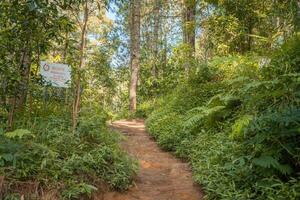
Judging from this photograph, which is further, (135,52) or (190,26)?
(135,52)

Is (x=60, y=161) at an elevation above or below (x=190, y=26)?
below

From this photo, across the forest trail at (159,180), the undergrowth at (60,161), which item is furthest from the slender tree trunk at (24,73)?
the forest trail at (159,180)

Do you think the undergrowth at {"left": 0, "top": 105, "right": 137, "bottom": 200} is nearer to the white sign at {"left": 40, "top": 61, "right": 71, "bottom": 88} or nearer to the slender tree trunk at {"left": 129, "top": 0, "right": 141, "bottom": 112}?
the white sign at {"left": 40, "top": 61, "right": 71, "bottom": 88}

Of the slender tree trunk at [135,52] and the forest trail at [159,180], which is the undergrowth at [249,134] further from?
the slender tree trunk at [135,52]

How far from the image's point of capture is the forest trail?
5105 millimetres

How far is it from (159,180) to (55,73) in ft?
9.35

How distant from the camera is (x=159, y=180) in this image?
19.4 feet

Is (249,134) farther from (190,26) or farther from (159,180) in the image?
(190,26)

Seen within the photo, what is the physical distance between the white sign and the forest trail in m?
2.08

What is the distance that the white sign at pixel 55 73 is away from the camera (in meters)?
6.90

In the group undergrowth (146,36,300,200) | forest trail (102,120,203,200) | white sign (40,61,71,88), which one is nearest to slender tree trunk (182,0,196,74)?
undergrowth (146,36,300,200)

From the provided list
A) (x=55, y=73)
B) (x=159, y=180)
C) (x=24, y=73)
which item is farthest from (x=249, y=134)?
(x=55, y=73)

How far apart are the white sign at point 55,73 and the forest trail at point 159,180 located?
2081mm

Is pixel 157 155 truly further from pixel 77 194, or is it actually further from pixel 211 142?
pixel 77 194
